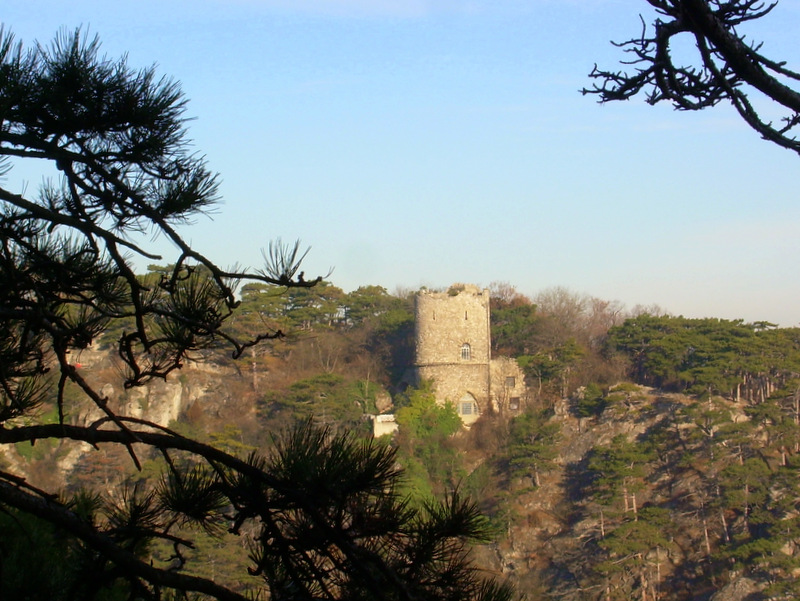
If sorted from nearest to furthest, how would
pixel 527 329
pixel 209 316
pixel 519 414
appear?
1. pixel 209 316
2. pixel 519 414
3. pixel 527 329

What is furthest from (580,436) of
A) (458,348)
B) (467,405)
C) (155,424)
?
(155,424)

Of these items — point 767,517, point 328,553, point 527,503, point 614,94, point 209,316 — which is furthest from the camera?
point 527,503

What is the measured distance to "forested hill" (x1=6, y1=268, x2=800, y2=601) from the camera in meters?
20.6

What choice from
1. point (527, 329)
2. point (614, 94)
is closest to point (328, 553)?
point (614, 94)

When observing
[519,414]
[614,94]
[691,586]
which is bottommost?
[691,586]

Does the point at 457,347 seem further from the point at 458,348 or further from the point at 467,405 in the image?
the point at 467,405

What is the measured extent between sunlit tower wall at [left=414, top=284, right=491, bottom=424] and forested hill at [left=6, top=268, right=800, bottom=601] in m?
0.55

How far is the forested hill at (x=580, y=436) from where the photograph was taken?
20.6 m

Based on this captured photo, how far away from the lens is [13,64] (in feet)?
9.29

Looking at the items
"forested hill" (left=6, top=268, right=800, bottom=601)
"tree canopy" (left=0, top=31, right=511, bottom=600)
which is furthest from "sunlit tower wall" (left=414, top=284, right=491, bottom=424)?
"tree canopy" (left=0, top=31, right=511, bottom=600)

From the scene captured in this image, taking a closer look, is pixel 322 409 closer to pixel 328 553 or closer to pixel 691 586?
pixel 691 586

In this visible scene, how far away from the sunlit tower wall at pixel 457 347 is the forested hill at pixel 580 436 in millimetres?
547

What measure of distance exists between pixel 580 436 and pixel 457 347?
3692 millimetres

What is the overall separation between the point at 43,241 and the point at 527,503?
21857 millimetres
